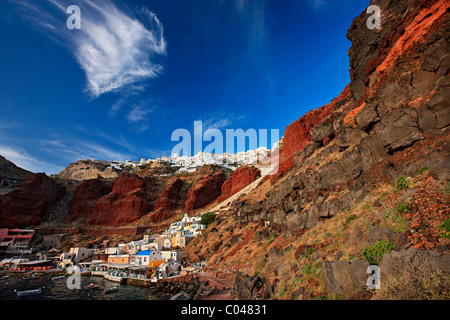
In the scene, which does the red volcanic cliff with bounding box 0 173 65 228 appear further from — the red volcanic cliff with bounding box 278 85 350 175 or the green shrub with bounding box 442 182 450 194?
the green shrub with bounding box 442 182 450 194

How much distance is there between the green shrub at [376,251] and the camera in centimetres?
783

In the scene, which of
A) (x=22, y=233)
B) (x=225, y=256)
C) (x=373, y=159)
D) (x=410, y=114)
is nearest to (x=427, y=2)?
(x=410, y=114)

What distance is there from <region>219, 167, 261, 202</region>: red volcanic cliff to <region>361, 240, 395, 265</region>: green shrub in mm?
62436

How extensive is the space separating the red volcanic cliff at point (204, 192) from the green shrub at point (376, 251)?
66.7m

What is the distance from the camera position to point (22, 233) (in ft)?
201

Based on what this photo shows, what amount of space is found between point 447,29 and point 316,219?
14.4 meters

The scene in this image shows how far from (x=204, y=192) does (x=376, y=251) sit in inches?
2730

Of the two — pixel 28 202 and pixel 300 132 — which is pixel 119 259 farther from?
pixel 28 202

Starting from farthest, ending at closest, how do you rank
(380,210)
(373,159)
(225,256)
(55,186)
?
(55,186), (225,256), (373,159), (380,210)

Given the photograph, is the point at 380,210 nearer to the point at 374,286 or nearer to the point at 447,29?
the point at 374,286

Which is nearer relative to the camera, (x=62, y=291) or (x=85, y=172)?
(x=62, y=291)

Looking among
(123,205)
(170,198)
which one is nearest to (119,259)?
(170,198)

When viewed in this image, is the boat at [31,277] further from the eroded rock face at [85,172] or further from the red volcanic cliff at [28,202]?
the eroded rock face at [85,172]

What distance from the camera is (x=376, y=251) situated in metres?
8.09
